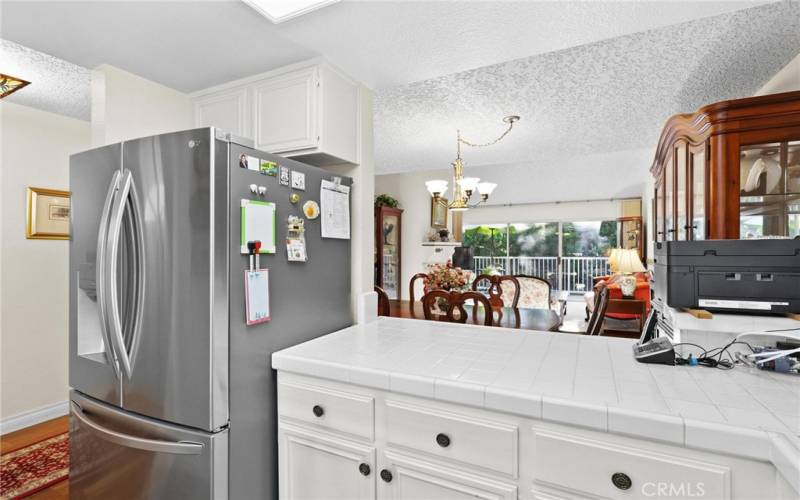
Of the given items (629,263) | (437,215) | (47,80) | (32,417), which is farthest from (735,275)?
(437,215)

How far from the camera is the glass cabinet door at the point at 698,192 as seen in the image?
232cm

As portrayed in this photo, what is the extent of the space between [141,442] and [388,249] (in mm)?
5055

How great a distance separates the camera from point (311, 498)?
134 cm

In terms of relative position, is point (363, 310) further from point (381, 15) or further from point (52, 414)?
point (52, 414)

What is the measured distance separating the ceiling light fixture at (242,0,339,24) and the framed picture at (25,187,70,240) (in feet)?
8.29

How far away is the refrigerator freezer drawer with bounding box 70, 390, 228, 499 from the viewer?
4.07ft

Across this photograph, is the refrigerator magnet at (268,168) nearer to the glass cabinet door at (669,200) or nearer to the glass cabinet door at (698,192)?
the glass cabinet door at (698,192)

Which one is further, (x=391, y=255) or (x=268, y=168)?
(x=391, y=255)

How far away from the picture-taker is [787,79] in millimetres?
2254

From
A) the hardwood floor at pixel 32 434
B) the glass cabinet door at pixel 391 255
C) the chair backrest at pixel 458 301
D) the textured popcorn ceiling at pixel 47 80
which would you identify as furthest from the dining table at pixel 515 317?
the textured popcorn ceiling at pixel 47 80

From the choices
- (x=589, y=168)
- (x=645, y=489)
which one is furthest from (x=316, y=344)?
(x=589, y=168)

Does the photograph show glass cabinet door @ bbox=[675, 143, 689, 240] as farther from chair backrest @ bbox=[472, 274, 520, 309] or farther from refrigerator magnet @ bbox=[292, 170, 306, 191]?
refrigerator magnet @ bbox=[292, 170, 306, 191]

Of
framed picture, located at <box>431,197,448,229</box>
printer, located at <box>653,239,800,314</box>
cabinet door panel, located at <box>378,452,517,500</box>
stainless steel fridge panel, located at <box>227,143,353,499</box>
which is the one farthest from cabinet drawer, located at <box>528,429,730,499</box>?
framed picture, located at <box>431,197,448,229</box>

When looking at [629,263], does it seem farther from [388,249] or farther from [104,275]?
[104,275]
